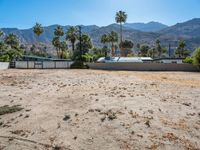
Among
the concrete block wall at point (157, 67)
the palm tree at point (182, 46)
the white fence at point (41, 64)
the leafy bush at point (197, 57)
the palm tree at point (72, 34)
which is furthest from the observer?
the palm tree at point (182, 46)

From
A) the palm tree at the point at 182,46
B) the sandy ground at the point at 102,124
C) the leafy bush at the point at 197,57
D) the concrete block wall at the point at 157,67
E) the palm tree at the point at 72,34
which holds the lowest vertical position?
the sandy ground at the point at 102,124

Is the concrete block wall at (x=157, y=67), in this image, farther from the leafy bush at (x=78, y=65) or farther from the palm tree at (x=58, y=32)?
the palm tree at (x=58, y=32)

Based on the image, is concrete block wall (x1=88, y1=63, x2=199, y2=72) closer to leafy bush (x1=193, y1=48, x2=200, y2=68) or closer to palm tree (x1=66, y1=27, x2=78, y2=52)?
leafy bush (x1=193, y1=48, x2=200, y2=68)

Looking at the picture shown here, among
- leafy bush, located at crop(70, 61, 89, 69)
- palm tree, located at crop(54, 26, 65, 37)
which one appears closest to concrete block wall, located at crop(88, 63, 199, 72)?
leafy bush, located at crop(70, 61, 89, 69)

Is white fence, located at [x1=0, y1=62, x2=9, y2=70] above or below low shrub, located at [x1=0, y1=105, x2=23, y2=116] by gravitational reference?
above

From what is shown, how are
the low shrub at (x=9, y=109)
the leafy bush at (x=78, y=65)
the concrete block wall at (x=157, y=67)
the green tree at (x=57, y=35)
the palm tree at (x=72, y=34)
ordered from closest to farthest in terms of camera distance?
the low shrub at (x=9, y=109) → the concrete block wall at (x=157, y=67) → the leafy bush at (x=78, y=65) → the palm tree at (x=72, y=34) → the green tree at (x=57, y=35)

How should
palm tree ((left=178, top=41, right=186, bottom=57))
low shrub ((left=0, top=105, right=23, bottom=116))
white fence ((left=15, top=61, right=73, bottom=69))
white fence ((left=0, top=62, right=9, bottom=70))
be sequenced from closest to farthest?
low shrub ((left=0, top=105, right=23, bottom=116))
white fence ((left=0, top=62, right=9, bottom=70))
white fence ((left=15, top=61, right=73, bottom=69))
palm tree ((left=178, top=41, right=186, bottom=57))

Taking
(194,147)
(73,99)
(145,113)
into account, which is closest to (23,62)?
(73,99)

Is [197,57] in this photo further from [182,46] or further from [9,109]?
[182,46]

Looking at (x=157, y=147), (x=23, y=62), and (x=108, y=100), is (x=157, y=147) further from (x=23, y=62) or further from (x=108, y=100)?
(x=23, y=62)

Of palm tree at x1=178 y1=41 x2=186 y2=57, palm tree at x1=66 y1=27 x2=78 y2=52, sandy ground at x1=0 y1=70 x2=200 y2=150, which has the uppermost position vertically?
palm tree at x1=66 y1=27 x2=78 y2=52

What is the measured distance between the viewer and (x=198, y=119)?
8.78 meters

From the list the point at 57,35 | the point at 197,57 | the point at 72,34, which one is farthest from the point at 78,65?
the point at 57,35

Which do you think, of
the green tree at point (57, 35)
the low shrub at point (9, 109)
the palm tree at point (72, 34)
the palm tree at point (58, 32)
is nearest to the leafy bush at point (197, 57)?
the low shrub at point (9, 109)
